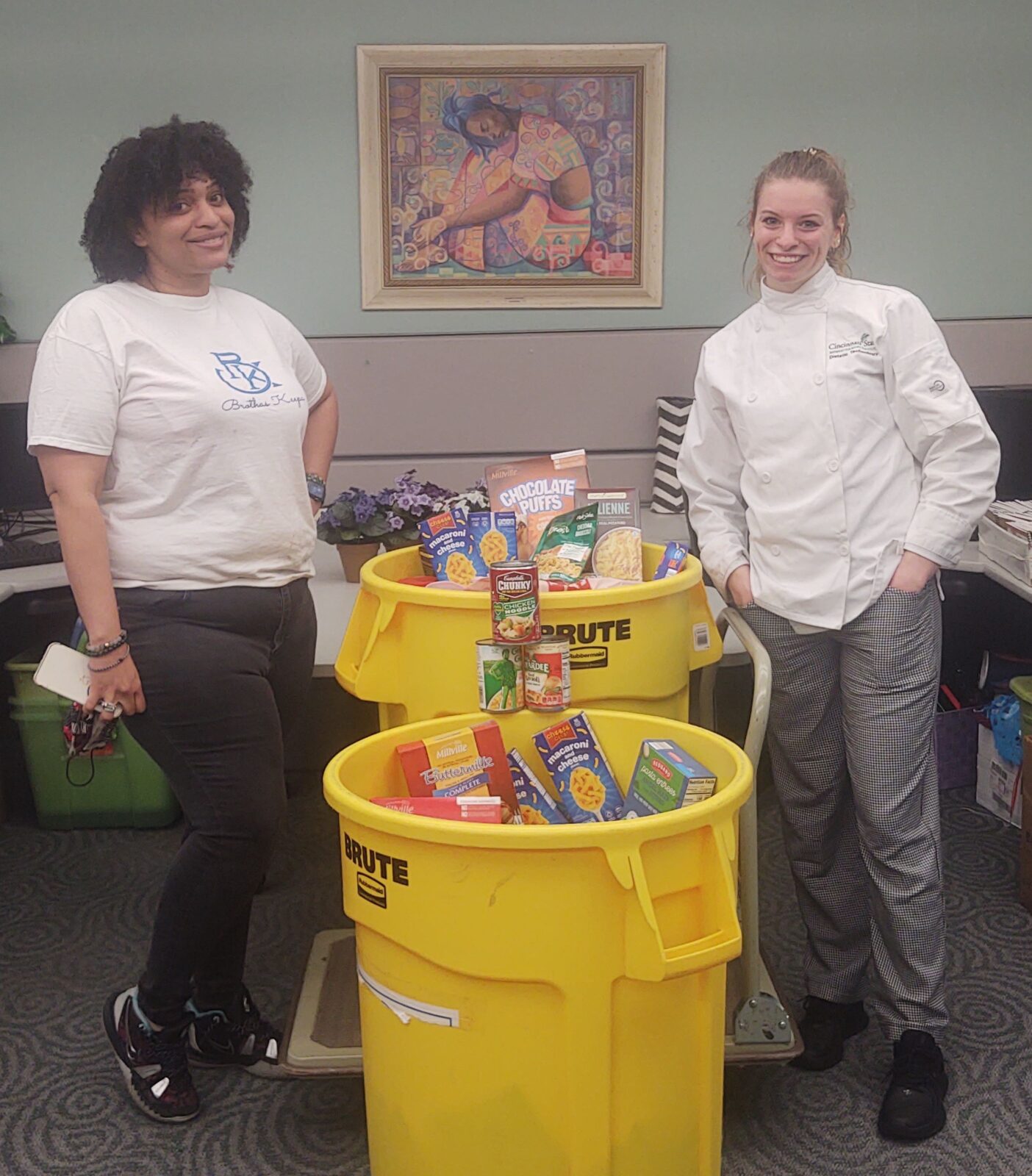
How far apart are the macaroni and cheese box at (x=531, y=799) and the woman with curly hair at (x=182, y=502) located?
0.36 m

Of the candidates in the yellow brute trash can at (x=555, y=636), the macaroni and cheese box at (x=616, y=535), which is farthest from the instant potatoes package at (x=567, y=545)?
the yellow brute trash can at (x=555, y=636)

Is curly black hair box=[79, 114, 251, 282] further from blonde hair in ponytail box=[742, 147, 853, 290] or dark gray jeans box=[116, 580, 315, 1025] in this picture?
blonde hair in ponytail box=[742, 147, 853, 290]

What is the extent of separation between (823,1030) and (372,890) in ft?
3.12

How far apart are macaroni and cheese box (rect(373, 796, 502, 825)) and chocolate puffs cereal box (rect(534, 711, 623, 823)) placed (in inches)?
7.3

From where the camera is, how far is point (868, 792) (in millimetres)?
1791

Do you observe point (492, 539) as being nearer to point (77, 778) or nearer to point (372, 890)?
point (372, 890)

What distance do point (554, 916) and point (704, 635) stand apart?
0.73 metres

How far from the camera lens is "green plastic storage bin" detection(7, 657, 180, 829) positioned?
9.71ft

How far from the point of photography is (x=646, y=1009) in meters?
1.38

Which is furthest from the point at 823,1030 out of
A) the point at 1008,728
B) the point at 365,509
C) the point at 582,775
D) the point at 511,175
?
the point at 511,175

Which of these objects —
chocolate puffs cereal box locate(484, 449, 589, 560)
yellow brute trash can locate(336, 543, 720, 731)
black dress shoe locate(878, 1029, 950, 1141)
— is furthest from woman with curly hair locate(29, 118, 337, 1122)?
black dress shoe locate(878, 1029, 950, 1141)

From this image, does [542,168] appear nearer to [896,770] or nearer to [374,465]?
→ [374,465]

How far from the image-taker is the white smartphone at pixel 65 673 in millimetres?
1697

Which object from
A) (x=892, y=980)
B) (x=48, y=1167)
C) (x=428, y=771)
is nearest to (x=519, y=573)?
(x=428, y=771)
